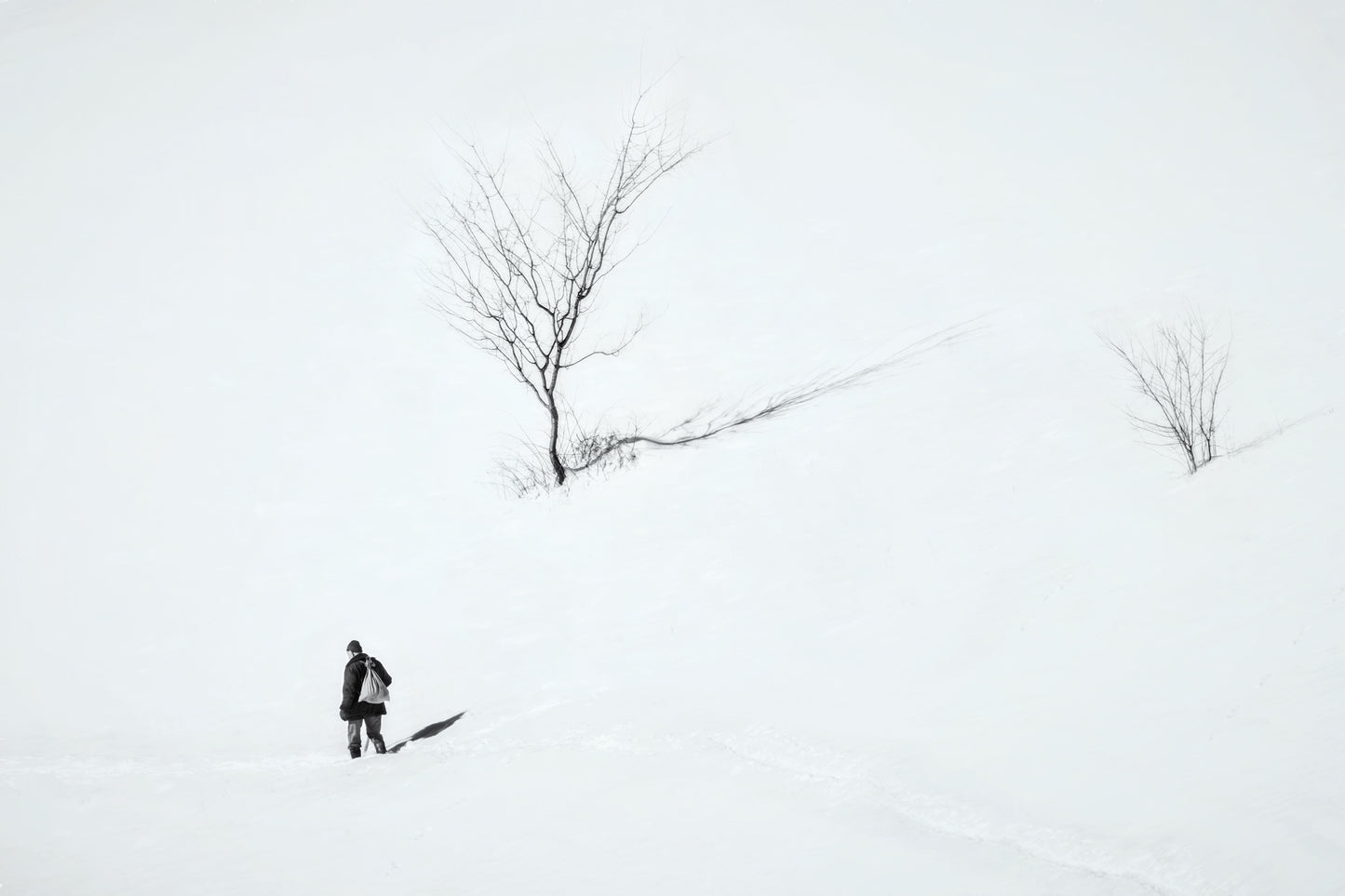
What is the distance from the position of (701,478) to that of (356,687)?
5.95 metres

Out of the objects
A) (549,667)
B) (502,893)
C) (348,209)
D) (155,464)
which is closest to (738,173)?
(348,209)

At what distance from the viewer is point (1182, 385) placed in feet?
45.2

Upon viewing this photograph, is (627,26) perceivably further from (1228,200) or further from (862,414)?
(862,414)

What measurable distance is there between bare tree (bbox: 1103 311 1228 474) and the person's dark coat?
9.20 m

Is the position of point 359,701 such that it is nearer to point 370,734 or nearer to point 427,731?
point 370,734

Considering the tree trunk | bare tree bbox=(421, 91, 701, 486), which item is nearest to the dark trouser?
the tree trunk

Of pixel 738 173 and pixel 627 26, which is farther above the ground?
pixel 627 26

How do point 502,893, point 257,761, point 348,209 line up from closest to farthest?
point 502,893, point 257,761, point 348,209

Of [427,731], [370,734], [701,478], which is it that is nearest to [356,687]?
[370,734]

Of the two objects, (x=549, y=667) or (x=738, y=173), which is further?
(x=738, y=173)

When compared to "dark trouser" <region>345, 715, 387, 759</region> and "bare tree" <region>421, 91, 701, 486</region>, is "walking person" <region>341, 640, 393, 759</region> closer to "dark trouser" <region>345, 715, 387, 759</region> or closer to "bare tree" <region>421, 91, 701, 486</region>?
"dark trouser" <region>345, 715, 387, 759</region>

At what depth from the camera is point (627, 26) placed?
29.6 meters

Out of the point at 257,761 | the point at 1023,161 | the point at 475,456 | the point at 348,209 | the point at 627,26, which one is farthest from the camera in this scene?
the point at 627,26

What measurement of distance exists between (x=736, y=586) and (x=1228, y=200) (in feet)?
48.5
